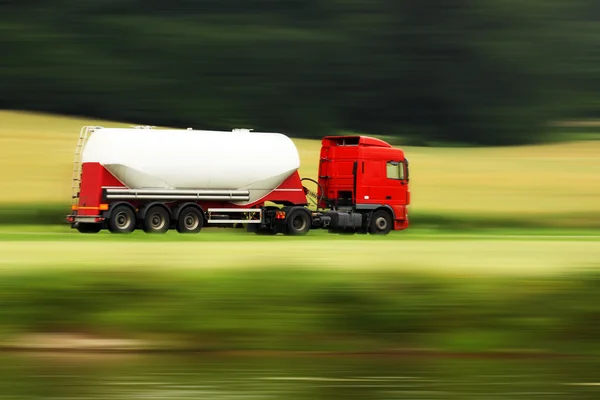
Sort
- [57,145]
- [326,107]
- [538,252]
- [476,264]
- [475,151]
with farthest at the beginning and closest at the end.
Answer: [326,107]
[475,151]
[57,145]
[538,252]
[476,264]

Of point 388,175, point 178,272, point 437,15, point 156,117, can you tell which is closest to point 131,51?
point 156,117

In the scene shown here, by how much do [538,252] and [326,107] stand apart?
145ft

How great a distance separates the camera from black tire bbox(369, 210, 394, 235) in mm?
30984

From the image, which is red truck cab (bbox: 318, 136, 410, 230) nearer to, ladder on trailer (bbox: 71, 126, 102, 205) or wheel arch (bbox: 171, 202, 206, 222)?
wheel arch (bbox: 171, 202, 206, 222)

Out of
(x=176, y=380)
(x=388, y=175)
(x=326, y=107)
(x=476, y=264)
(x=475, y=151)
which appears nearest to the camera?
(x=176, y=380)

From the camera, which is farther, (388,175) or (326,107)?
(326,107)

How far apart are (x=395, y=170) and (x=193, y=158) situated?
19.4 feet

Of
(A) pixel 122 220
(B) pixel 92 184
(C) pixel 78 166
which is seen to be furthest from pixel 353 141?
(C) pixel 78 166

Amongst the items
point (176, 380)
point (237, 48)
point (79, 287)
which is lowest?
point (176, 380)

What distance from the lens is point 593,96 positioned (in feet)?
215

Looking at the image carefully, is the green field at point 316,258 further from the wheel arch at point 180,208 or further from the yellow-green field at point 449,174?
the yellow-green field at point 449,174

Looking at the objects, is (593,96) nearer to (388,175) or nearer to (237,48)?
(237,48)

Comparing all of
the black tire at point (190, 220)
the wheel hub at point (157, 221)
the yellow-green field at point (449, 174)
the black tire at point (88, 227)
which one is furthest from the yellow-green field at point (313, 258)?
the yellow-green field at point (449, 174)

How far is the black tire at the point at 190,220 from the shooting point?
1126 inches
